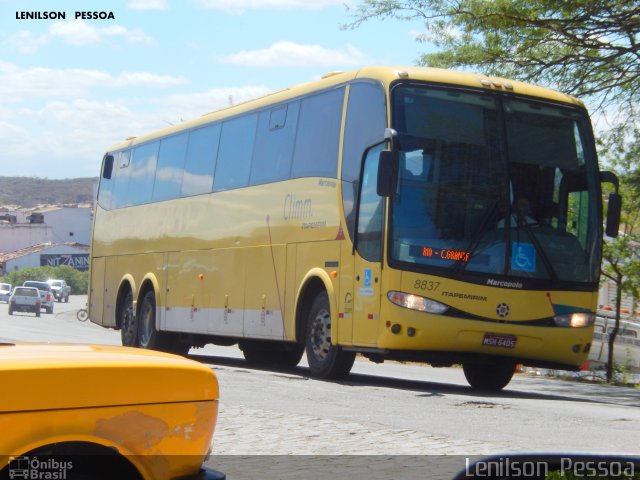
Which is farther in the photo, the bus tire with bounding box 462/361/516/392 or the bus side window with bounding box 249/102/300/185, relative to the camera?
the bus side window with bounding box 249/102/300/185

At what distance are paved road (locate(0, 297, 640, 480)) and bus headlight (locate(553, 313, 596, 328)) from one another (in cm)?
108

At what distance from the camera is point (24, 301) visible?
203ft

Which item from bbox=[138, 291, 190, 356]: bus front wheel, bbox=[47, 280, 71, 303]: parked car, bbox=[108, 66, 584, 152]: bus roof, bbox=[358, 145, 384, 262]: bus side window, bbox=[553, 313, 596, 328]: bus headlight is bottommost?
bbox=[47, 280, 71, 303]: parked car

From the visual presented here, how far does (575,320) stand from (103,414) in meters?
11.1

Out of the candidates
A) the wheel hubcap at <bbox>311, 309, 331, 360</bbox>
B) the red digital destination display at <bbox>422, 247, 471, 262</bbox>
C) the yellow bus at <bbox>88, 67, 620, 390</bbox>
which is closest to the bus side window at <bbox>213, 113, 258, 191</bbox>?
the yellow bus at <bbox>88, 67, 620, 390</bbox>

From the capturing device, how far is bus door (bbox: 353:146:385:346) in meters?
13.7

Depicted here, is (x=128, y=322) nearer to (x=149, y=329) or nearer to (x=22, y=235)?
(x=149, y=329)

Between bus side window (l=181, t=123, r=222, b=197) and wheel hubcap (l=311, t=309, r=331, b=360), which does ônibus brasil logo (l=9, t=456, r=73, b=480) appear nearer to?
wheel hubcap (l=311, t=309, r=331, b=360)

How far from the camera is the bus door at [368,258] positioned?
13.7m

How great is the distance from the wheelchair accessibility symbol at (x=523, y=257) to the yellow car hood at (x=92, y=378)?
9.76m

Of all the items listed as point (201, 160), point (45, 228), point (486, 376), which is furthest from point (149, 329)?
point (45, 228)

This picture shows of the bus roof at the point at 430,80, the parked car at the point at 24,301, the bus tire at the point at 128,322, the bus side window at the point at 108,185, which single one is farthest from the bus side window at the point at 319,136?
the parked car at the point at 24,301

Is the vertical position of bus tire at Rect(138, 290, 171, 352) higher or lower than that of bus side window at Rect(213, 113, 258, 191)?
lower

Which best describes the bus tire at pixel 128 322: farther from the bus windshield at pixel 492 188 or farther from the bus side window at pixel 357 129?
the bus windshield at pixel 492 188
